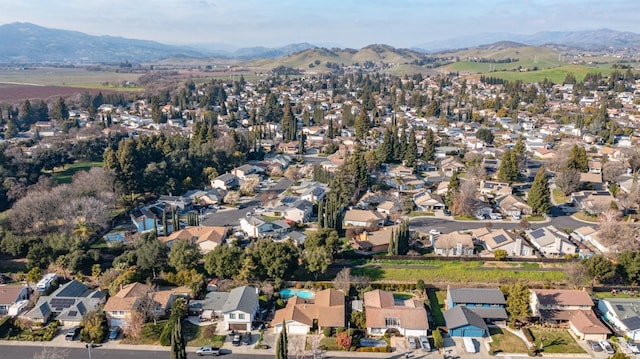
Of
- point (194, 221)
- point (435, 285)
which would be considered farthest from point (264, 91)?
point (435, 285)

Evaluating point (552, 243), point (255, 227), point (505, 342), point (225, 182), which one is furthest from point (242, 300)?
point (225, 182)

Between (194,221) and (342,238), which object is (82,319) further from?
(342,238)

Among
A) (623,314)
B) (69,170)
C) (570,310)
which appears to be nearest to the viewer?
(623,314)

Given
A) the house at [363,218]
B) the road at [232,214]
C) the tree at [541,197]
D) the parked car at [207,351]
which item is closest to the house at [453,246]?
the house at [363,218]

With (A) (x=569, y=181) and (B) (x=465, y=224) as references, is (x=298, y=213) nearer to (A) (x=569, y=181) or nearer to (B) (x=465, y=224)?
(B) (x=465, y=224)

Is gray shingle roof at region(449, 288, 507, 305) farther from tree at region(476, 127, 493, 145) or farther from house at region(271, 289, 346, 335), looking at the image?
tree at region(476, 127, 493, 145)
